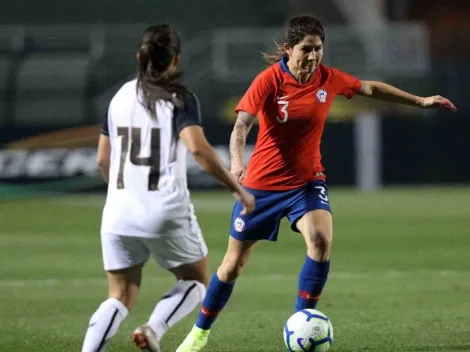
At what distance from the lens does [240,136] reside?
256 inches

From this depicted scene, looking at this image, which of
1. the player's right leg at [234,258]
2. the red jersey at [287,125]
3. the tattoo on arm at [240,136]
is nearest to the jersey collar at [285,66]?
the red jersey at [287,125]

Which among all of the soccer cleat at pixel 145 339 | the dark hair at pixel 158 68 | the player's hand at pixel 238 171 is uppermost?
the dark hair at pixel 158 68

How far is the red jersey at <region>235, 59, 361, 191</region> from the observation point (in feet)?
21.8

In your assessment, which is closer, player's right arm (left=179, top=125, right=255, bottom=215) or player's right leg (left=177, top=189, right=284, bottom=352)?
player's right arm (left=179, top=125, right=255, bottom=215)

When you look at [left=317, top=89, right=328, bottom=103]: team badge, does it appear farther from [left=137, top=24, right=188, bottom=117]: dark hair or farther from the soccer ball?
[left=137, top=24, right=188, bottom=117]: dark hair

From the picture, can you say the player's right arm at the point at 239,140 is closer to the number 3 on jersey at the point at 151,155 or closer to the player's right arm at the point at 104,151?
the player's right arm at the point at 104,151

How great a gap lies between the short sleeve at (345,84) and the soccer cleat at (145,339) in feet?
7.27

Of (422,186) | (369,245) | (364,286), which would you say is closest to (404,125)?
(422,186)

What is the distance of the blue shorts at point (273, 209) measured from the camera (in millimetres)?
6582

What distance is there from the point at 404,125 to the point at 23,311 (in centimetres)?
1468

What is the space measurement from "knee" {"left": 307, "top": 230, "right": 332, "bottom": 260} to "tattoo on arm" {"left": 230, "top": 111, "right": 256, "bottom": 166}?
0.62 metres

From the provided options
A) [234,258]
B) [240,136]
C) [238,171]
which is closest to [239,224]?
[234,258]

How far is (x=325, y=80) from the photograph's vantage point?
682 centimetres

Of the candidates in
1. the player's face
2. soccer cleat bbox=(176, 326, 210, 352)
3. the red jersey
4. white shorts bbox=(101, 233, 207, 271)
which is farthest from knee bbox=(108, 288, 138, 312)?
the player's face
